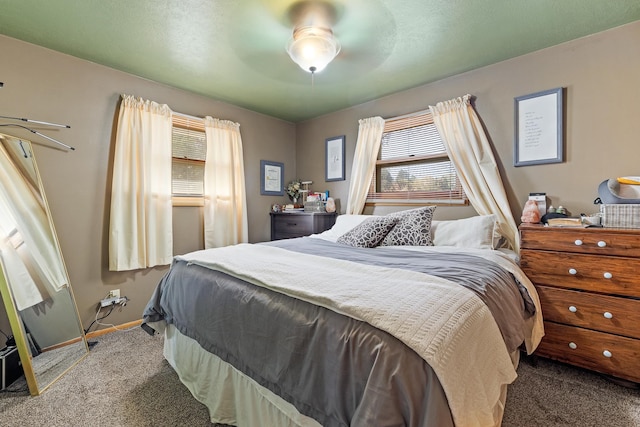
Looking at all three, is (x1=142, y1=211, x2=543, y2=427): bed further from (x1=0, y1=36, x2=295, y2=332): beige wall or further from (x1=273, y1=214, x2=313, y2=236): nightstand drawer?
(x1=273, y1=214, x2=313, y2=236): nightstand drawer

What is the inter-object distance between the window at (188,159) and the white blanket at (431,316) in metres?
2.09

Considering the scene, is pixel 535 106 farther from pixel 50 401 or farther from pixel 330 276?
pixel 50 401

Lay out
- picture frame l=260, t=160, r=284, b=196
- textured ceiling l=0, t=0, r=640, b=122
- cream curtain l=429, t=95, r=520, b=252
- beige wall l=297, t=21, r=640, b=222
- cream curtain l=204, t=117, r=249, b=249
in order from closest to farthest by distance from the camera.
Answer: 1. textured ceiling l=0, t=0, r=640, b=122
2. beige wall l=297, t=21, r=640, b=222
3. cream curtain l=429, t=95, r=520, b=252
4. cream curtain l=204, t=117, r=249, b=249
5. picture frame l=260, t=160, r=284, b=196

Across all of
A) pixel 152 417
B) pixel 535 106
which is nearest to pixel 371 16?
pixel 535 106

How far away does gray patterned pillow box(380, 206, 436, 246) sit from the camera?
90.0 inches

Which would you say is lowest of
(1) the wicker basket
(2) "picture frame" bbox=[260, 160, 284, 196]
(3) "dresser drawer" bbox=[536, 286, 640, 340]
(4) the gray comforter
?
(3) "dresser drawer" bbox=[536, 286, 640, 340]

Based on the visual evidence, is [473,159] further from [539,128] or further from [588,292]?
[588,292]

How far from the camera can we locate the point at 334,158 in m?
3.72

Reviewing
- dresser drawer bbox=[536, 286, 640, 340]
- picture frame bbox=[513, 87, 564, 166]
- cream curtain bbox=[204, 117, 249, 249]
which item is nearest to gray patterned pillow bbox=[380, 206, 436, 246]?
dresser drawer bbox=[536, 286, 640, 340]

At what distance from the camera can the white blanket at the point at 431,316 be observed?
32.3 inches

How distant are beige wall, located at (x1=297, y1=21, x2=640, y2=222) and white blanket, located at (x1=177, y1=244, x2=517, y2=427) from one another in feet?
5.89

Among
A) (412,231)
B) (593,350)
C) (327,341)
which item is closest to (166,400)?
(327,341)

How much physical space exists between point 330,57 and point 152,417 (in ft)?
8.18

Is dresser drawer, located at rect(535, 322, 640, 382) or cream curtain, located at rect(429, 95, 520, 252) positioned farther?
cream curtain, located at rect(429, 95, 520, 252)
